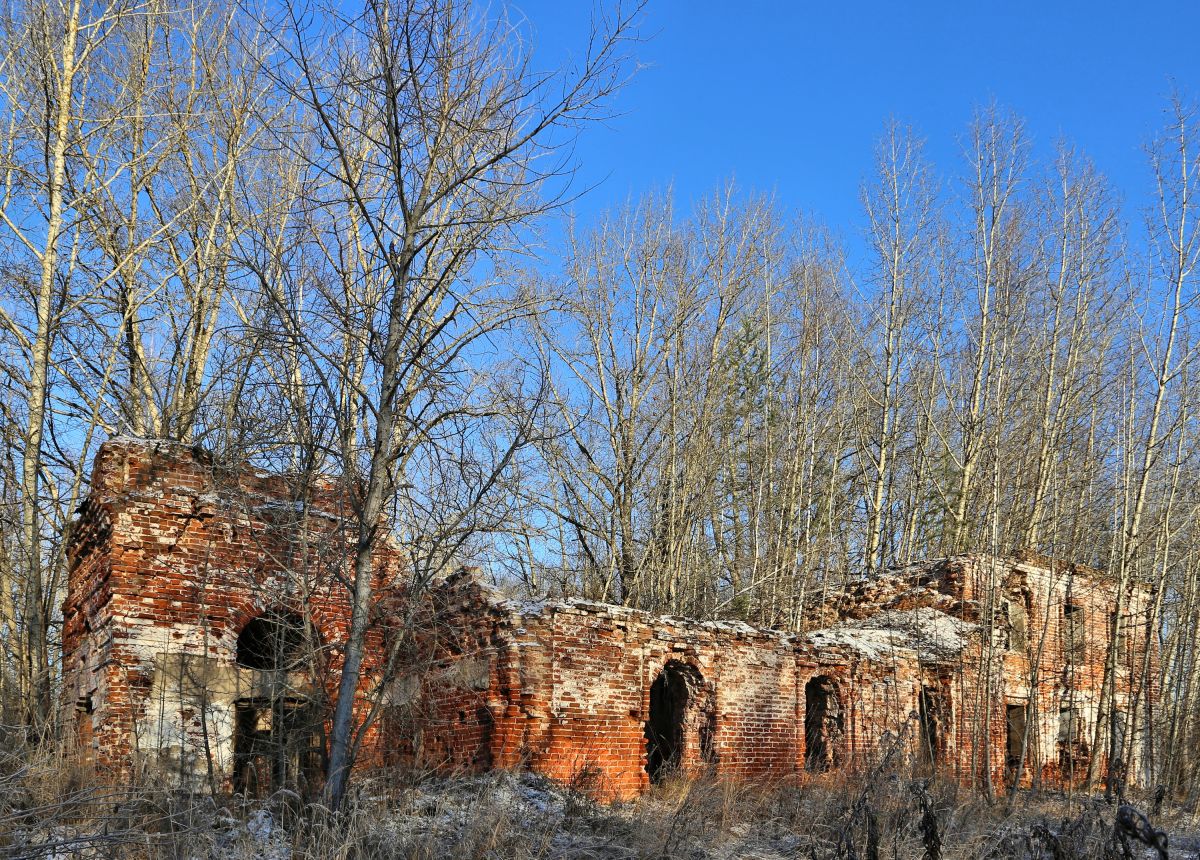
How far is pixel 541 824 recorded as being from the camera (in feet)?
26.7

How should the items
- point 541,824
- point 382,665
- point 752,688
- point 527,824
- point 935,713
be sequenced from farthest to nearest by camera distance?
point 935,713 < point 752,688 < point 382,665 < point 541,824 < point 527,824

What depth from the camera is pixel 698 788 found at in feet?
32.8

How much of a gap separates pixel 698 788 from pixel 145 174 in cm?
1314

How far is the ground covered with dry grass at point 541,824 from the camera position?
5.94 metres

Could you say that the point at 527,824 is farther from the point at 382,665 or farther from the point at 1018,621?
the point at 1018,621

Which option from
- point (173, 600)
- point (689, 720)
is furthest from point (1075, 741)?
point (173, 600)

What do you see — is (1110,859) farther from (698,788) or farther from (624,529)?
(624,529)

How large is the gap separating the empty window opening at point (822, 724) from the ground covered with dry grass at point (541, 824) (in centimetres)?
291

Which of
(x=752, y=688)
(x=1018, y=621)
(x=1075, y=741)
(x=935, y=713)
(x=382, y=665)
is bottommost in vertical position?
(x=1075, y=741)

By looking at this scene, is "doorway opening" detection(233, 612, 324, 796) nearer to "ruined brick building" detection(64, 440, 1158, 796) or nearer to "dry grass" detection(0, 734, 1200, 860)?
"ruined brick building" detection(64, 440, 1158, 796)

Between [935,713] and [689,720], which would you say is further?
[935,713]

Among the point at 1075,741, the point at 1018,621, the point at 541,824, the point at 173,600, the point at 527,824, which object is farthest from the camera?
the point at 1018,621

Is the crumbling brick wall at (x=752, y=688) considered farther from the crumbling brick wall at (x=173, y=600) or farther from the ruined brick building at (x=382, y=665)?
the crumbling brick wall at (x=173, y=600)

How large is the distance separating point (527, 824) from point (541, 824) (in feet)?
0.54
